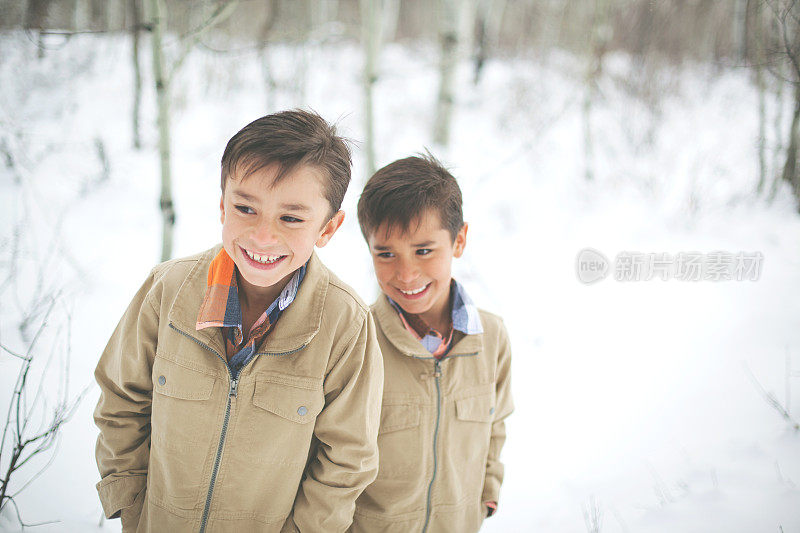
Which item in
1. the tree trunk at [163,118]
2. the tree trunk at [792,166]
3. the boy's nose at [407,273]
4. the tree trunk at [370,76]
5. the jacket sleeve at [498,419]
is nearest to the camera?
the boy's nose at [407,273]

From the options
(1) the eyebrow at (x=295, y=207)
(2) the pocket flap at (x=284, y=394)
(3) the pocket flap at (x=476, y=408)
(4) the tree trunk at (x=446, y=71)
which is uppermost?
(4) the tree trunk at (x=446, y=71)

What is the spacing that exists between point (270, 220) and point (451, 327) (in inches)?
28.0

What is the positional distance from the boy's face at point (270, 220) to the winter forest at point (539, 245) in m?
0.62

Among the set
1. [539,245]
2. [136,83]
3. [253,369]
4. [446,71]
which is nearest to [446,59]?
[446,71]

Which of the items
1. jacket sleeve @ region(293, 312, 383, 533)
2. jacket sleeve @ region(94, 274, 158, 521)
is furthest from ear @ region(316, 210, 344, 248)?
jacket sleeve @ region(94, 274, 158, 521)

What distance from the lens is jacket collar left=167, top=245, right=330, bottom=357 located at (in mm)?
1123

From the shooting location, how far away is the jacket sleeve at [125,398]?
1.17 meters

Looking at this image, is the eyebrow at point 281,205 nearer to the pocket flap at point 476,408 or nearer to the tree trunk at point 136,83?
the pocket flap at point 476,408

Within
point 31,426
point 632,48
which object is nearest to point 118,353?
point 31,426

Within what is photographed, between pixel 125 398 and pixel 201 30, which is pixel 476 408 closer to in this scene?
pixel 125 398

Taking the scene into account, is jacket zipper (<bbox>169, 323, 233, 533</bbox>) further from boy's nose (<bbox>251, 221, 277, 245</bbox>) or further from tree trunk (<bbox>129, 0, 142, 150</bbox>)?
tree trunk (<bbox>129, 0, 142, 150</bbox>)

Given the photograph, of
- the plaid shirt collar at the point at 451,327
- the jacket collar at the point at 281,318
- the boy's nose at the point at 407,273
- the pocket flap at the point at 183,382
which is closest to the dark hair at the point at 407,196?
the boy's nose at the point at 407,273

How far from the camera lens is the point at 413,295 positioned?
1.42m

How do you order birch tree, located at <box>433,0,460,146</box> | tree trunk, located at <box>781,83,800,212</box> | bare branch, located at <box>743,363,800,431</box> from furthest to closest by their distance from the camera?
birch tree, located at <box>433,0,460,146</box> < tree trunk, located at <box>781,83,800,212</box> < bare branch, located at <box>743,363,800,431</box>
